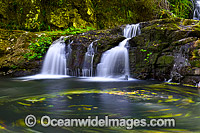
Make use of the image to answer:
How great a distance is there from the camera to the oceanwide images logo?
2172mm

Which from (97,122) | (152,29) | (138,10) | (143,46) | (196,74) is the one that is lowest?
(97,122)

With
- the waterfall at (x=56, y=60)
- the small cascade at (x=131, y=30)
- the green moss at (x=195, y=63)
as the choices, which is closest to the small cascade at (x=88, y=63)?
the waterfall at (x=56, y=60)

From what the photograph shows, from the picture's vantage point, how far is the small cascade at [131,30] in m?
9.98

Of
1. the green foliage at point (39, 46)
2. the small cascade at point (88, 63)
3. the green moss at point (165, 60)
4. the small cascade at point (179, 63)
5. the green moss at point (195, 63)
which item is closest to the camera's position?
the green moss at point (195, 63)

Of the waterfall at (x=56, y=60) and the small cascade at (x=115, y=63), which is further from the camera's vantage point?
the waterfall at (x=56, y=60)

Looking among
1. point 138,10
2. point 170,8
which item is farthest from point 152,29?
point 170,8

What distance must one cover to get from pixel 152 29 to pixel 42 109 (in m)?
6.84

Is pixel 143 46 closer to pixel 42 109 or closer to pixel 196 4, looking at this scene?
pixel 42 109

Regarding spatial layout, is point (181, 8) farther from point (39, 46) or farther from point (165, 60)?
point (39, 46)

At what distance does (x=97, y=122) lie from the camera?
7.48 feet

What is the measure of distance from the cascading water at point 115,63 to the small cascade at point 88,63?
533mm

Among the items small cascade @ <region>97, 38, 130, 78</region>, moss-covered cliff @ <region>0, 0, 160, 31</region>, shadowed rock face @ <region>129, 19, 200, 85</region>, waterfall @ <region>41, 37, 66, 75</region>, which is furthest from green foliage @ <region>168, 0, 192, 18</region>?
waterfall @ <region>41, 37, 66, 75</region>

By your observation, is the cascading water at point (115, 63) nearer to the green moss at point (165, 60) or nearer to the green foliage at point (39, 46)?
the green moss at point (165, 60)

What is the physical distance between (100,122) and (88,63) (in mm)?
7001
